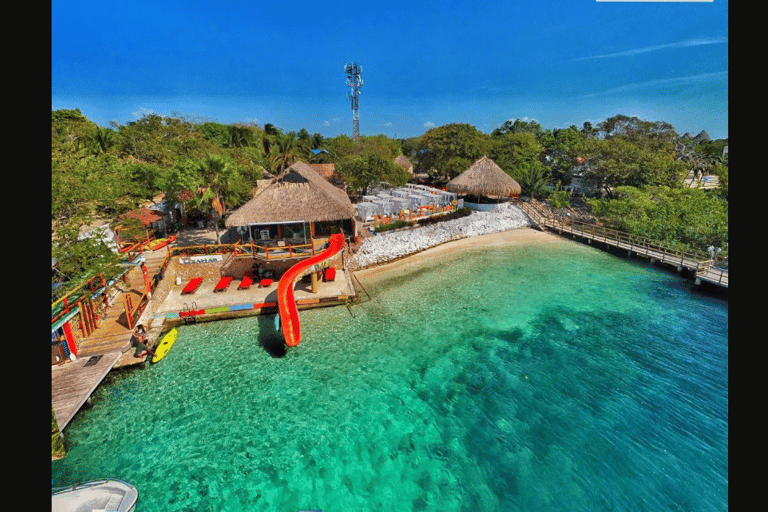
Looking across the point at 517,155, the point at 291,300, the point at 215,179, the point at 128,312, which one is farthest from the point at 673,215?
the point at 128,312

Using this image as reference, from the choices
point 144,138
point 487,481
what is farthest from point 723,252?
point 144,138

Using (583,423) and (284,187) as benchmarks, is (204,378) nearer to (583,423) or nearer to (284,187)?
(284,187)

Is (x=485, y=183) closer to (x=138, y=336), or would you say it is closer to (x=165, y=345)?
(x=165, y=345)

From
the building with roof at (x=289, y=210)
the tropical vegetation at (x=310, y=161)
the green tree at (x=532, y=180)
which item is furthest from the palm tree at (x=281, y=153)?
the green tree at (x=532, y=180)

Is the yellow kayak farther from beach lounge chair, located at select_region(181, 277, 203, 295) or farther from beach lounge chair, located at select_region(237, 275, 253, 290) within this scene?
beach lounge chair, located at select_region(237, 275, 253, 290)

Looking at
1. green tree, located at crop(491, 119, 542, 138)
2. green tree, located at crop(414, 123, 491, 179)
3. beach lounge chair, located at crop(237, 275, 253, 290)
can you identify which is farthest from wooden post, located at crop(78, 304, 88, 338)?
green tree, located at crop(491, 119, 542, 138)

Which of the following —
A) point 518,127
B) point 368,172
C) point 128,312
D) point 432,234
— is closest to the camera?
point 128,312

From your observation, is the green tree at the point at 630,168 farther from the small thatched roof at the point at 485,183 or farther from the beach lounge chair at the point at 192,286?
the beach lounge chair at the point at 192,286
